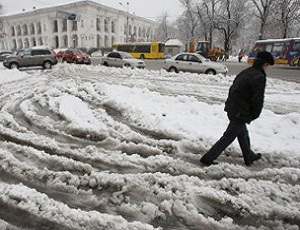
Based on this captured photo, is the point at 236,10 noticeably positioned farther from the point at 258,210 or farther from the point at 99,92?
the point at 258,210

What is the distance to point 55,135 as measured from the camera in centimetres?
532

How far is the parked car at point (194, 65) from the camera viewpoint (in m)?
15.1

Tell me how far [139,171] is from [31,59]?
61.6 feet

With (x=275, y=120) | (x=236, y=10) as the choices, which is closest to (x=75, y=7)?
(x=236, y=10)

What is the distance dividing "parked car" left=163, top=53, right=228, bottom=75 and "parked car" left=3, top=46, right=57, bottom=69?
32.4ft

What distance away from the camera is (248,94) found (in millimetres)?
3516

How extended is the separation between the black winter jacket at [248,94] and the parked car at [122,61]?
16.4m

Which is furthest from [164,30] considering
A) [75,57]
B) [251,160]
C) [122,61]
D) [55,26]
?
[251,160]

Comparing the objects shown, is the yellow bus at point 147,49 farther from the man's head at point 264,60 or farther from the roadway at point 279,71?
the man's head at point 264,60

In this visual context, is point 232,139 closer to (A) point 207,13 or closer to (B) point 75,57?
(B) point 75,57

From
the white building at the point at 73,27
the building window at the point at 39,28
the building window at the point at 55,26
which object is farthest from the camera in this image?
the building window at the point at 39,28

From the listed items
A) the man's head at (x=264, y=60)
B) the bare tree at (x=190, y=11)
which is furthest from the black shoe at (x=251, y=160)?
the bare tree at (x=190, y=11)

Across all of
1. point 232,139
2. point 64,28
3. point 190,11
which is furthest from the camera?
point 64,28

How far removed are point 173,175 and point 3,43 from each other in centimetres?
10188
